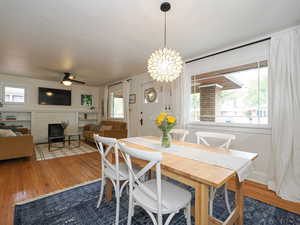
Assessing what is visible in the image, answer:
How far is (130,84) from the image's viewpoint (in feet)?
16.1

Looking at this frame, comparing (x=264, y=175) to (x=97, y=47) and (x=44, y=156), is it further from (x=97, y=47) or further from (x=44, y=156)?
(x=44, y=156)

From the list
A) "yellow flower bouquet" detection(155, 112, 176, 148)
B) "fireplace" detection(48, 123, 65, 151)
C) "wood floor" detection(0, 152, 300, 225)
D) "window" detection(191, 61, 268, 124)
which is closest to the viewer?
"yellow flower bouquet" detection(155, 112, 176, 148)

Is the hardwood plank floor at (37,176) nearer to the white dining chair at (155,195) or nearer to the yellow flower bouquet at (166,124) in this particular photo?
the white dining chair at (155,195)

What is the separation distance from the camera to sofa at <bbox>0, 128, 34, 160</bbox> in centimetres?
302

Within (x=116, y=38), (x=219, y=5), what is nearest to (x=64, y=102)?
(x=116, y=38)

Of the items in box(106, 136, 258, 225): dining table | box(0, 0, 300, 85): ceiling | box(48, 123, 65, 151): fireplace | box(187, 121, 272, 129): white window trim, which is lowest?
box(48, 123, 65, 151): fireplace

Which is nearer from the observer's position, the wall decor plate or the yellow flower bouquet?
the yellow flower bouquet

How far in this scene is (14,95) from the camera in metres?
4.83

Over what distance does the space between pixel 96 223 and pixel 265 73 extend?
127 inches

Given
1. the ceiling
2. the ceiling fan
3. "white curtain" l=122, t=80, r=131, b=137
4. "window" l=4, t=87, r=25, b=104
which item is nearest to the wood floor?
"white curtain" l=122, t=80, r=131, b=137

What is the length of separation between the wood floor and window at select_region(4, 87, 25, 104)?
2590 mm

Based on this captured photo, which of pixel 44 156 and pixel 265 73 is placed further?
pixel 44 156

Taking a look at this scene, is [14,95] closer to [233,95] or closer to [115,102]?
[115,102]

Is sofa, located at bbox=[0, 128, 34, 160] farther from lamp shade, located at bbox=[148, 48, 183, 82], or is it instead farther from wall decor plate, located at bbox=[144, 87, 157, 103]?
lamp shade, located at bbox=[148, 48, 183, 82]
